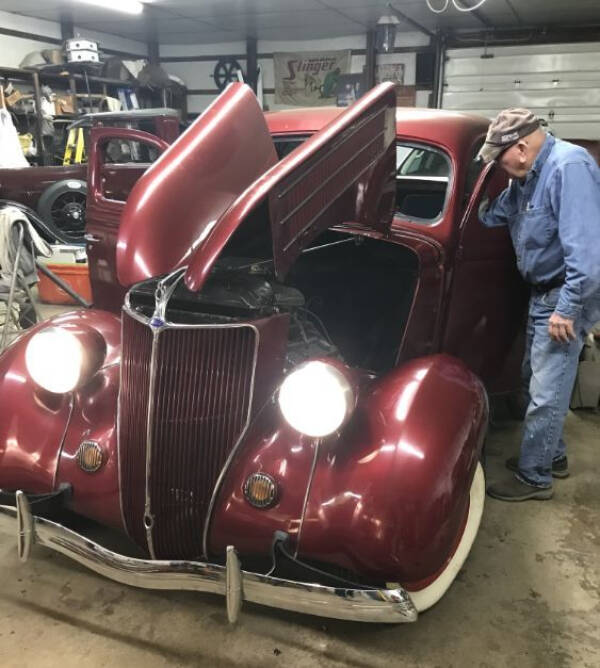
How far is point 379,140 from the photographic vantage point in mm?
2207

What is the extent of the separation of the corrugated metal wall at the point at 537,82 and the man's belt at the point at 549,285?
7078mm

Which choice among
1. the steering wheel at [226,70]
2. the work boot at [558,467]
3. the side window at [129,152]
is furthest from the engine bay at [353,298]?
the steering wheel at [226,70]

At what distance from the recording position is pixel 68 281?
18.7 ft

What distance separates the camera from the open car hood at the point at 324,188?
5.85 ft

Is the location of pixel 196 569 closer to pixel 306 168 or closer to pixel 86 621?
pixel 86 621

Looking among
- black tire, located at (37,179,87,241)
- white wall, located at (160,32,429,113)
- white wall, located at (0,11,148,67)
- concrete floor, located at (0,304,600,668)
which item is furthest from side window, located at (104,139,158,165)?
concrete floor, located at (0,304,600,668)

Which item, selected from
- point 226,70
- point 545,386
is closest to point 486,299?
point 545,386

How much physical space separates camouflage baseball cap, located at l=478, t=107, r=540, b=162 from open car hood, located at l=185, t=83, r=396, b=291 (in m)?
0.44

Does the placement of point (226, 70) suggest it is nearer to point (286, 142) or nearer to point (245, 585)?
point (286, 142)

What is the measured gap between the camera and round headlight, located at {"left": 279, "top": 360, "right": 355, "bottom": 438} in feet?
5.50

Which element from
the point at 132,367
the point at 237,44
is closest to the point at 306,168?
the point at 132,367

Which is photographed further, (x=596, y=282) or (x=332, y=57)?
(x=332, y=57)

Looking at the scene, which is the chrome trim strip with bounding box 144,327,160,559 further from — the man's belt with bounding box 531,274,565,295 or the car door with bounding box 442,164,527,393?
the man's belt with bounding box 531,274,565,295

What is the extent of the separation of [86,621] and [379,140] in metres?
1.94
